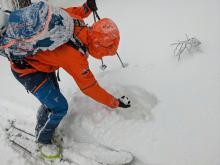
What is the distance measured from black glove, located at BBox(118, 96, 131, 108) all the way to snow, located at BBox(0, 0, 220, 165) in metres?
0.15

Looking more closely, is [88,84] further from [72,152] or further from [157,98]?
[72,152]

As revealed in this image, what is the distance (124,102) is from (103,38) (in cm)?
89

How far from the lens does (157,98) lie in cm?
432

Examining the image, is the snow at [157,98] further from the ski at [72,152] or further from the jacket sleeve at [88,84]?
the jacket sleeve at [88,84]

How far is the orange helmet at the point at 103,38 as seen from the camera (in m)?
3.61

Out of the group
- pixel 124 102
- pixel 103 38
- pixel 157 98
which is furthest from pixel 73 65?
pixel 157 98

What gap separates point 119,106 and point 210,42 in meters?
1.58

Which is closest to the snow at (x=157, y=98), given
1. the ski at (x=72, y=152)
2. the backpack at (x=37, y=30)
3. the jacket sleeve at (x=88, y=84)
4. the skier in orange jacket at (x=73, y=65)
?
the ski at (x=72, y=152)

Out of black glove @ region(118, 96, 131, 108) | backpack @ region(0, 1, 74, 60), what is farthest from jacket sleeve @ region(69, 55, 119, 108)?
backpack @ region(0, 1, 74, 60)

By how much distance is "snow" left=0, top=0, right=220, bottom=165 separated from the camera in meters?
3.84

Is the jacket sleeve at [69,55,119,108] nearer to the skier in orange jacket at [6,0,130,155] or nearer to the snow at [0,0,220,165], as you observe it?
the skier in orange jacket at [6,0,130,155]

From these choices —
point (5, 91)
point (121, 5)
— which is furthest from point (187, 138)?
point (121, 5)

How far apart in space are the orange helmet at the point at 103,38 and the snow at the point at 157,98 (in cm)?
93

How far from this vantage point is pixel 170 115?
4086 millimetres
